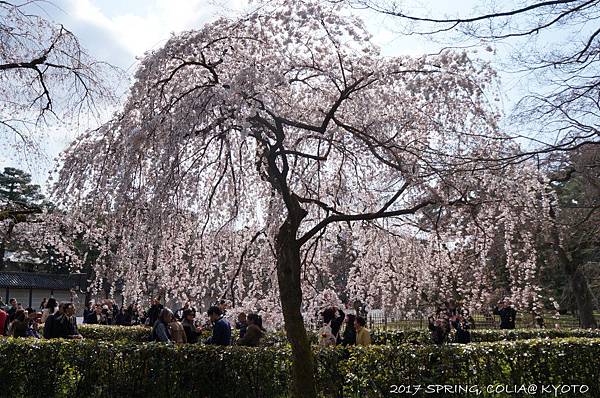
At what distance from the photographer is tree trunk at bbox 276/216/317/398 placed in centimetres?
496

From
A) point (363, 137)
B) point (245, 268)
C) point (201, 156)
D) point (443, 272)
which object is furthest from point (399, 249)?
point (201, 156)

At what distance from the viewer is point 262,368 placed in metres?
5.60

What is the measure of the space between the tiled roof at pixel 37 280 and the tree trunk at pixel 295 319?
2445 cm

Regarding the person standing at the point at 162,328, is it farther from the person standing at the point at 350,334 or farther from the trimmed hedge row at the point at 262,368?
the person standing at the point at 350,334

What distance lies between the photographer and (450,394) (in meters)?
5.39

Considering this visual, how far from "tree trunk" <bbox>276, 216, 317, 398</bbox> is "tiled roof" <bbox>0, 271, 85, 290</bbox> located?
24452 mm

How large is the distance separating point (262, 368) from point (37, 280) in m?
24.8

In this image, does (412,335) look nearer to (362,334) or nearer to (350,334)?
(350,334)

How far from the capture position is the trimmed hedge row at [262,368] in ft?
17.8

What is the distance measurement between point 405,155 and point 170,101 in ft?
8.26

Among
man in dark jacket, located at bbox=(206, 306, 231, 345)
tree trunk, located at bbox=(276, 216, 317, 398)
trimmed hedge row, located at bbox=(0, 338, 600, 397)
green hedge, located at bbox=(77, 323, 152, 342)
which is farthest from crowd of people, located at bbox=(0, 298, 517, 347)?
green hedge, located at bbox=(77, 323, 152, 342)

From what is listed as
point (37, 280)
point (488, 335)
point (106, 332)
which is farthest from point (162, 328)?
point (37, 280)

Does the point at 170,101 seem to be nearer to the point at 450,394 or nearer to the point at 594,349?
the point at 450,394

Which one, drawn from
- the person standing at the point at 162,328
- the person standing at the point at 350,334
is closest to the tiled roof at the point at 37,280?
the person standing at the point at 162,328
